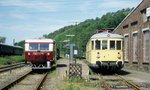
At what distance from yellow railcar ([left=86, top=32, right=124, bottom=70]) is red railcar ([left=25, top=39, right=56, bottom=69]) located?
15.1ft

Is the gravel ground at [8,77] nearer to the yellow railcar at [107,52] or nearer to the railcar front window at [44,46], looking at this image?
the railcar front window at [44,46]

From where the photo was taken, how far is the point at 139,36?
114 feet

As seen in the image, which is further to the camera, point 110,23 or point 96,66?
point 110,23

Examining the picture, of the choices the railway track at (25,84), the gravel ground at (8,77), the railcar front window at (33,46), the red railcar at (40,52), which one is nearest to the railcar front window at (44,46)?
the red railcar at (40,52)

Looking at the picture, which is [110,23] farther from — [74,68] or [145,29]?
[74,68]

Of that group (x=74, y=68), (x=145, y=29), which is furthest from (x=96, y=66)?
(x=145, y=29)

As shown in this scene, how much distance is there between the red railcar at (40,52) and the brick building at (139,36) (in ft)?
26.9

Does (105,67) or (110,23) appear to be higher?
(110,23)

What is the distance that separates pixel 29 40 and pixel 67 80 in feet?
33.7

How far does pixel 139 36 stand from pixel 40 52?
10.1 m

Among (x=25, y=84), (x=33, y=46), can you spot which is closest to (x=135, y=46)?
(x=33, y=46)

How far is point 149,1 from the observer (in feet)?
102

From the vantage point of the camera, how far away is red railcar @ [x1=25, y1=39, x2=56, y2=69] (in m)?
29.8

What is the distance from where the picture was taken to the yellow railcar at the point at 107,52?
1025 inches
